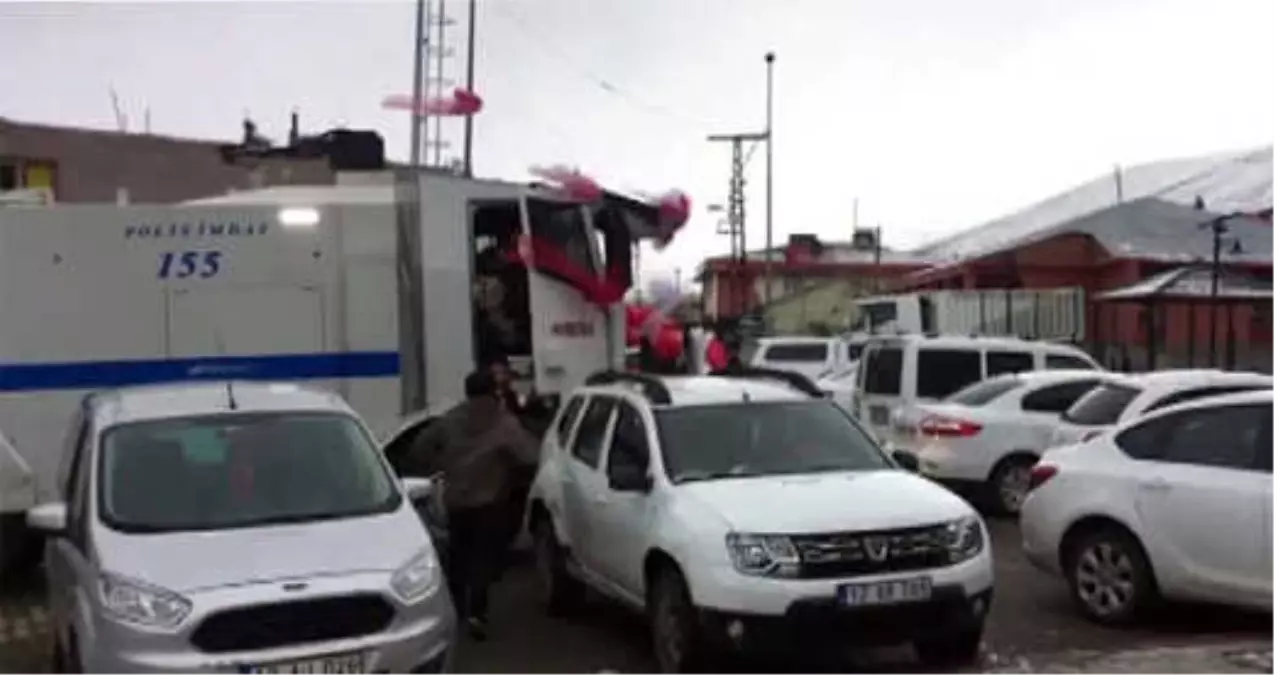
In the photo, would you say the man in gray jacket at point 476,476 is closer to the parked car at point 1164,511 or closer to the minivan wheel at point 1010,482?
the parked car at point 1164,511

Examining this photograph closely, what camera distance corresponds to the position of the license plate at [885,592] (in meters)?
7.60

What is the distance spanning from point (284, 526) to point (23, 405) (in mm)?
5390

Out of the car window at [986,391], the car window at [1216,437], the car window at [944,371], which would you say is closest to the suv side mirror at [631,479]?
the car window at [1216,437]

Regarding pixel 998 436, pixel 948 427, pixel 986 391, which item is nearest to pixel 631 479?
pixel 948 427

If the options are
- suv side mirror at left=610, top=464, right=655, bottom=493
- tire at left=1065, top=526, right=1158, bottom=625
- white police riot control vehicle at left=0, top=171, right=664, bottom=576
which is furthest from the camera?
white police riot control vehicle at left=0, top=171, right=664, bottom=576

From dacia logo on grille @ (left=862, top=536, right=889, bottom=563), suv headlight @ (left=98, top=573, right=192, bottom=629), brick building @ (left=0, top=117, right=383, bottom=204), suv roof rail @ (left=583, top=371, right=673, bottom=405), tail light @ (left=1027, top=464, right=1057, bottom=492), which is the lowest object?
suv headlight @ (left=98, top=573, right=192, bottom=629)

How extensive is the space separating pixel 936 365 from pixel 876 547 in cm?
911

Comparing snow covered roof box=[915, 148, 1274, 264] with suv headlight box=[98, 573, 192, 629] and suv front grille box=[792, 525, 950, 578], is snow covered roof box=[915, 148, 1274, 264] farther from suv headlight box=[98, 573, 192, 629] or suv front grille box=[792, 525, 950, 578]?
suv headlight box=[98, 573, 192, 629]

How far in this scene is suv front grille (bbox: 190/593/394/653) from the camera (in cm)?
666

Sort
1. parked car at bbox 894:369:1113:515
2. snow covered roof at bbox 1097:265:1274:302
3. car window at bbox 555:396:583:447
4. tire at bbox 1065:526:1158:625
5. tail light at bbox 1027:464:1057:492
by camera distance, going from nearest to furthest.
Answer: tire at bbox 1065:526:1158:625 < tail light at bbox 1027:464:1057:492 < car window at bbox 555:396:583:447 < parked car at bbox 894:369:1113:515 < snow covered roof at bbox 1097:265:1274:302

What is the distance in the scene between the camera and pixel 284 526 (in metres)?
7.40

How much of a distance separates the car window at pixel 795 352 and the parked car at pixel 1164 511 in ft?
59.8

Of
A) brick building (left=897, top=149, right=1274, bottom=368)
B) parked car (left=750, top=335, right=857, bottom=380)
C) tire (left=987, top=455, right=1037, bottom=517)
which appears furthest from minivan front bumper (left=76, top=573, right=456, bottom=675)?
brick building (left=897, top=149, right=1274, bottom=368)

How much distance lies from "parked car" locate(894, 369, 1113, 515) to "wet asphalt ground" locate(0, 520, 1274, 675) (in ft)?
11.7
